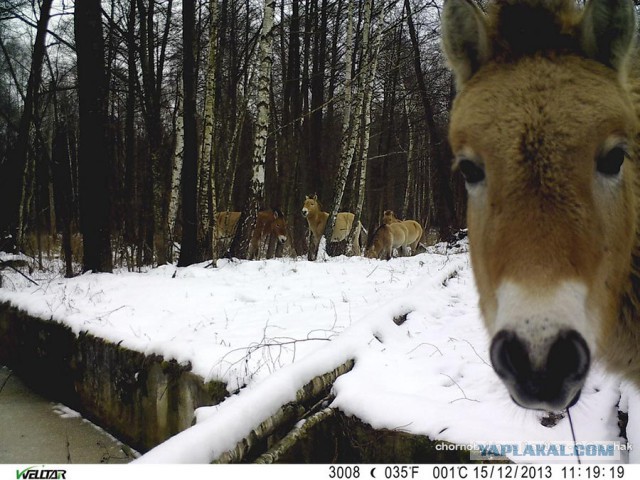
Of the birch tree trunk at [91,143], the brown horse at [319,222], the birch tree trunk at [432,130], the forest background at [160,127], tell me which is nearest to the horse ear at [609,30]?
the forest background at [160,127]

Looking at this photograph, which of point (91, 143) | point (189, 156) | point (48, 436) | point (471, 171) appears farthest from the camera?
point (189, 156)

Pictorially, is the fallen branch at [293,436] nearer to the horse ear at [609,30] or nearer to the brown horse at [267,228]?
the horse ear at [609,30]

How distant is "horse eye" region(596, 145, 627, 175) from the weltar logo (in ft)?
8.49

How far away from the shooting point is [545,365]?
3.78 ft

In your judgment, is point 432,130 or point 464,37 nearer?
point 464,37

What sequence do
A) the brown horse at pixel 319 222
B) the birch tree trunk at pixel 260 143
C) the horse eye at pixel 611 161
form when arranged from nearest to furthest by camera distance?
the horse eye at pixel 611 161 → the birch tree trunk at pixel 260 143 → the brown horse at pixel 319 222

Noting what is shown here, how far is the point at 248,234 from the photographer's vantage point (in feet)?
31.4

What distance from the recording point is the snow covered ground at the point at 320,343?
221 centimetres

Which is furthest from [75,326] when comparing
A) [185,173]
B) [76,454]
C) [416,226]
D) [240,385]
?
[416,226]

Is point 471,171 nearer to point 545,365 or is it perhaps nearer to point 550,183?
point 550,183

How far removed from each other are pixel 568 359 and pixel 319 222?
15.4 metres

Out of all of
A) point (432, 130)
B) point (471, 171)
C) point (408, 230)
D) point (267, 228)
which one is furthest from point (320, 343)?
point (408, 230)

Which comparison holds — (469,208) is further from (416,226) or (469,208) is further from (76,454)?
(416,226)

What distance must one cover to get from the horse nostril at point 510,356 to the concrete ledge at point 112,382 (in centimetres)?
250
